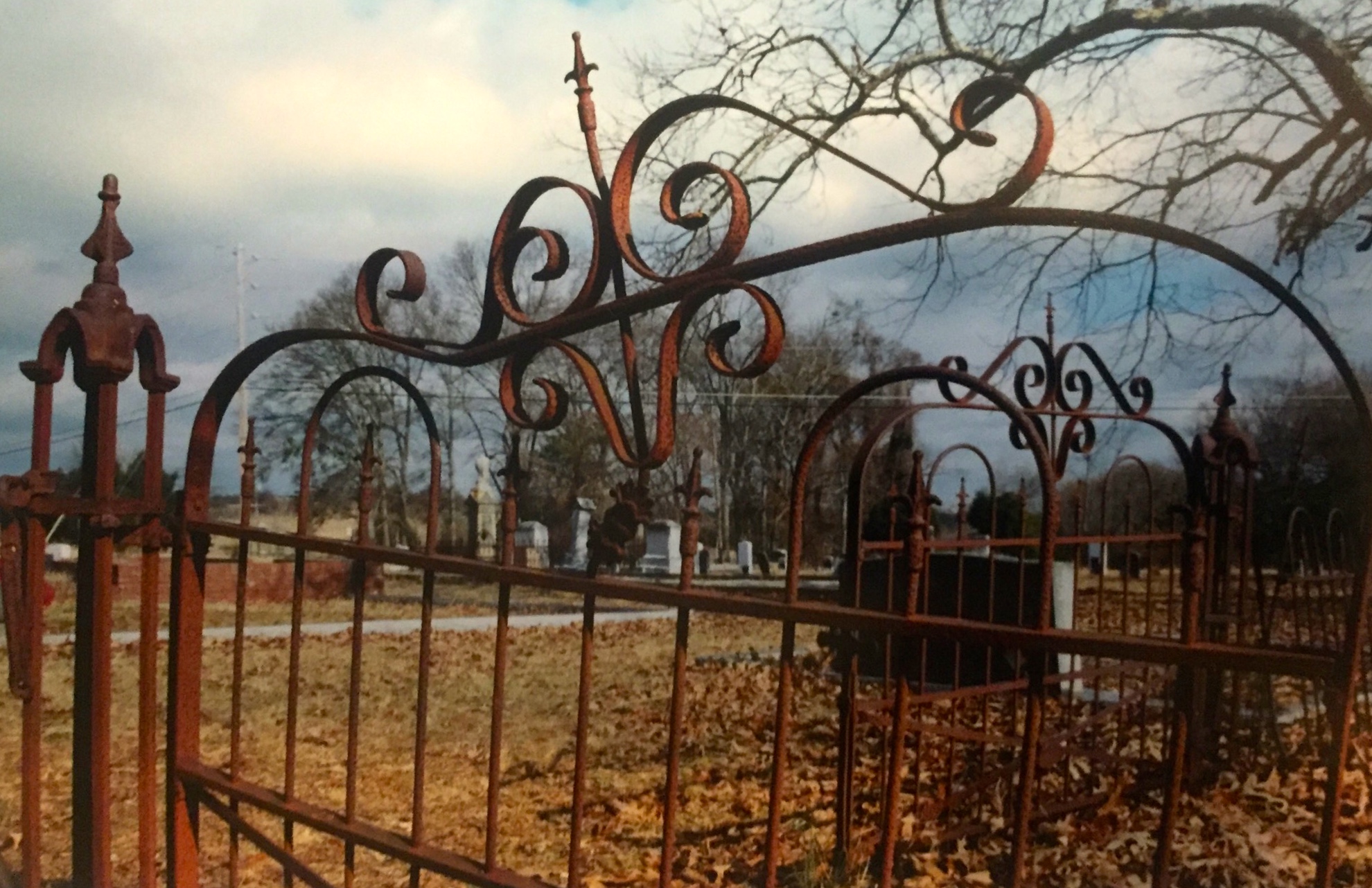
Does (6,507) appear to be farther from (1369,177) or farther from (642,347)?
(1369,177)

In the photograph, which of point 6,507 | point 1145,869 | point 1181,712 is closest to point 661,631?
point 1145,869

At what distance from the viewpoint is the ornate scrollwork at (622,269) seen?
1385mm

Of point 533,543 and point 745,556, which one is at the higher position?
point 533,543

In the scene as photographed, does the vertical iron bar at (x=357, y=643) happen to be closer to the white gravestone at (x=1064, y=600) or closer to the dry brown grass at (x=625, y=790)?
the dry brown grass at (x=625, y=790)

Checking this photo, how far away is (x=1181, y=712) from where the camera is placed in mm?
1361

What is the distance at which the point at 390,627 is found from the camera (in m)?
13.0

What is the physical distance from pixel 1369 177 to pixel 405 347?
829 cm

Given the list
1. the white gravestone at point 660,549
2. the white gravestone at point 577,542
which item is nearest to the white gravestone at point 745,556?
the white gravestone at point 660,549

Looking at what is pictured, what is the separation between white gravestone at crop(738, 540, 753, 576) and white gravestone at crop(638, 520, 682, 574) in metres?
1.65

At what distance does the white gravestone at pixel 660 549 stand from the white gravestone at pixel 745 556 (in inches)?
64.8

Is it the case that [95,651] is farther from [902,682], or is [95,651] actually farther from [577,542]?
[577,542]

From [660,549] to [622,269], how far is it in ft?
59.5

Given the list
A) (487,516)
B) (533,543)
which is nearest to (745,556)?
(533,543)

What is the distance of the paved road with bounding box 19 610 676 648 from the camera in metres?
11.0
